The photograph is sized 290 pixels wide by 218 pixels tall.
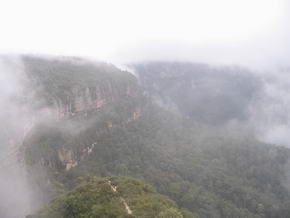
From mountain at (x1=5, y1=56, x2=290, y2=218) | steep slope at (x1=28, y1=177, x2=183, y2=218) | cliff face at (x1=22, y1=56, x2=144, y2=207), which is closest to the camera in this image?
steep slope at (x1=28, y1=177, x2=183, y2=218)

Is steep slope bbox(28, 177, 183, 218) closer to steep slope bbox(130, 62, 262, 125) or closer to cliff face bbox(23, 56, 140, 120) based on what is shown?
cliff face bbox(23, 56, 140, 120)

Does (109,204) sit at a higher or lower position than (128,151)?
higher

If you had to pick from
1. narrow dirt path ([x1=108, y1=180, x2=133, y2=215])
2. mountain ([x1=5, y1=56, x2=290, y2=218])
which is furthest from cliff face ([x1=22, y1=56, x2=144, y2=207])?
narrow dirt path ([x1=108, y1=180, x2=133, y2=215])

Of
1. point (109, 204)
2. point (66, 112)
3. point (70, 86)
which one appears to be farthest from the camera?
point (70, 86)

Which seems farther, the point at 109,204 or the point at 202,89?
the point at 202,89

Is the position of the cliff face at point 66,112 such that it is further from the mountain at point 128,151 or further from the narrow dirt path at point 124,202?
the narrow dirt path at point 124,202

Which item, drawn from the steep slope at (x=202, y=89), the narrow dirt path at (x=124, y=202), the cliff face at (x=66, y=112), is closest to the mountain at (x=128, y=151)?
the cliff face at (x=66, y=112)

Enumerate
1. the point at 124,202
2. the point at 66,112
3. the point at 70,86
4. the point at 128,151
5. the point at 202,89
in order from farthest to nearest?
the point at 202,89 < the point at 128,151 < the point at 70,86 < the point at 66,112 < the point at 124,202

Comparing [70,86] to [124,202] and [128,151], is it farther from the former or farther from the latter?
[124,202]

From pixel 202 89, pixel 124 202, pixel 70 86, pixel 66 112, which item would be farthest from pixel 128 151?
pixel 202 89
